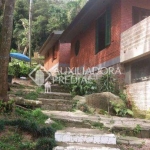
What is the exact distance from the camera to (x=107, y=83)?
9.59 m

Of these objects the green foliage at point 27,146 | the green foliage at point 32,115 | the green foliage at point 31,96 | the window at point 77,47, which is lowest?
the green foliage at point 27,146

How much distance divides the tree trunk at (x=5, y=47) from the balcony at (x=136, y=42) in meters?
4.49

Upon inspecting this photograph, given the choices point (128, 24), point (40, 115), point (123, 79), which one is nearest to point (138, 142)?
point (40, 115)

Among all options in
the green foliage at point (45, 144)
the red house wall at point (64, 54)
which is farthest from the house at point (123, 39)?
the red house wall at point (64, 54)

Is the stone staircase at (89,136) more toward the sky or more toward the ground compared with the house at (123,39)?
more toward the ground

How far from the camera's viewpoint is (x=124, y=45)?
31.0 ft

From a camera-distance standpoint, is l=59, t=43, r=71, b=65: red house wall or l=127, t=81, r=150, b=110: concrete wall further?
l=59, t=43, r=71, b=65: red house wall

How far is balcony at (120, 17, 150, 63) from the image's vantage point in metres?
8.00

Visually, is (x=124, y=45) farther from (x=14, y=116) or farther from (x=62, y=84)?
(x=14, y=116)

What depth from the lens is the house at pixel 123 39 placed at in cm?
830

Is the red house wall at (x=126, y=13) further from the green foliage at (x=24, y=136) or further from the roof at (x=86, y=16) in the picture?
the green foliage at (x=24, y=136)

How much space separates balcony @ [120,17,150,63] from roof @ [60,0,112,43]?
197cm

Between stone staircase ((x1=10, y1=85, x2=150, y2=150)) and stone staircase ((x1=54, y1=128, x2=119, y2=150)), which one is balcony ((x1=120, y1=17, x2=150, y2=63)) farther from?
stone staircase ((x1=54, y1=128, x2=119, y2=150))

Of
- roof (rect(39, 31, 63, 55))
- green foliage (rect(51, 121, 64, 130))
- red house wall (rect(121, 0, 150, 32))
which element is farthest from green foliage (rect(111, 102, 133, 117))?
roof (rect(39, 31, 63, 55))
